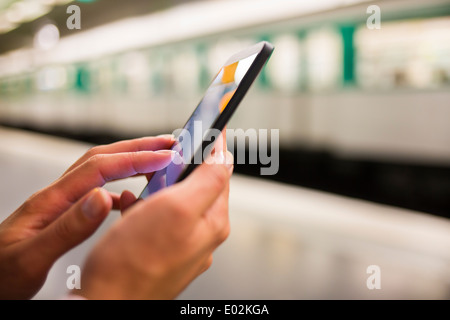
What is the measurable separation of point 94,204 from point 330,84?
229 inches

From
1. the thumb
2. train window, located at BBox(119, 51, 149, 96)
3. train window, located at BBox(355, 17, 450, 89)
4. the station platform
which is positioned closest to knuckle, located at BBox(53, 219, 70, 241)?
the thumb

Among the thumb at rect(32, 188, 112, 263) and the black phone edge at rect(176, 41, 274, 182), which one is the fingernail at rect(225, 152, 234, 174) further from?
the thumb at rect(32, 188, 112, 263)

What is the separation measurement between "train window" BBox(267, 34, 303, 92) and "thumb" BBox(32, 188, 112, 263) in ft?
19.8

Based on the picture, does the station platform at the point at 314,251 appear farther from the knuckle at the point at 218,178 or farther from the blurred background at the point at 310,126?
the knuckle at the point at 218,178

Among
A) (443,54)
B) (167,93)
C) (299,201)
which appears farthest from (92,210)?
(167,93)

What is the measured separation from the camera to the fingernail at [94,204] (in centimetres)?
74

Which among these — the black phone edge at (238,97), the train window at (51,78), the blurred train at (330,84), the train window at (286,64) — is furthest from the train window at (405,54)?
the train window at (51,78)

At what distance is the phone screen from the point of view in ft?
2.90

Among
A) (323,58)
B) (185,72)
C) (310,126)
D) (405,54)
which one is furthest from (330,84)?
(185,72)

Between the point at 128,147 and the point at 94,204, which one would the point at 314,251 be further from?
the point at 94,204

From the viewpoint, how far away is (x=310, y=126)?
6.59m

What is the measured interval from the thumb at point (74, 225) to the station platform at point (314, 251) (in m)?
1.78

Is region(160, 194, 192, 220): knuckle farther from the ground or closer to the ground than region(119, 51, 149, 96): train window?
closer to the ground
